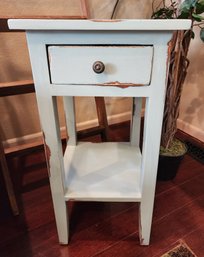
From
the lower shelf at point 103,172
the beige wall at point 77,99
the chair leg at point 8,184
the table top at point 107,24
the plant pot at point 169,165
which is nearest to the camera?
the table top at point 107,24

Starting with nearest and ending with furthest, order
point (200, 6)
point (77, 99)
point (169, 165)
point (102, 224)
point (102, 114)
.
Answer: point (200, 6), point (102, 224), point (169, 165), point (102, 114), point (77, 99)

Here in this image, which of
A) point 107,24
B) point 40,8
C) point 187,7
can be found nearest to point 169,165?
point 187,7

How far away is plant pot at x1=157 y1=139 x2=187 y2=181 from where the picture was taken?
0.95 metres

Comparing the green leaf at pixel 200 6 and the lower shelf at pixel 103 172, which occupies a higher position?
the green leaf at pixel 200 6

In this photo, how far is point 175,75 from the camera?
831 mm

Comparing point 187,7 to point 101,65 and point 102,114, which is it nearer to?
point 101,65

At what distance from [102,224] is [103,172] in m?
0.22

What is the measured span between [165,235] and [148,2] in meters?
1.27

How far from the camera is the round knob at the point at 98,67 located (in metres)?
0.46

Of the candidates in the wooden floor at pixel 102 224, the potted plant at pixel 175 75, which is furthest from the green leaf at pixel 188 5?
→ the wooden floor at pixel 102 224

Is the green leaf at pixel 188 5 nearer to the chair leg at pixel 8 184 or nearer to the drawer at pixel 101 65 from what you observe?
the drawer at pixel 101 65

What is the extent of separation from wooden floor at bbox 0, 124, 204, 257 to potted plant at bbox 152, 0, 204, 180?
0.43 ft

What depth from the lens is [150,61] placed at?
1.50 ft

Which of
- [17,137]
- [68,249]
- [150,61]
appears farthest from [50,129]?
[17,137]
